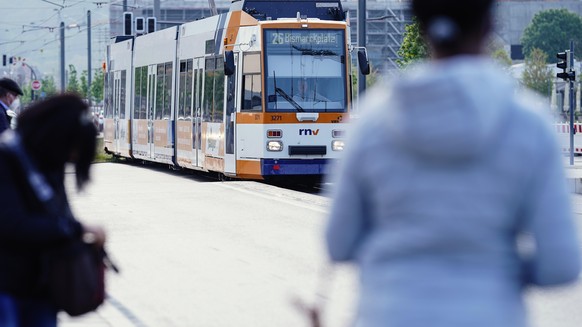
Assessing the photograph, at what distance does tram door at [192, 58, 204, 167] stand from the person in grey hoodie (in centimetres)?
2443

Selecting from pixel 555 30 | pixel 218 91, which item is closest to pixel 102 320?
pixel 218 91

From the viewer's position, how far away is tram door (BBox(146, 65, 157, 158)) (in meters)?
32.5

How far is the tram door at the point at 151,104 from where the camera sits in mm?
32500

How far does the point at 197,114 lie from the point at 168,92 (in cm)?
308

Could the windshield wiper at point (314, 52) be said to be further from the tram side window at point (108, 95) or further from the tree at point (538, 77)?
the tree at point (538, 77)

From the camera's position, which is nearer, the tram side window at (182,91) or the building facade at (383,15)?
the tram side window at (182,91)

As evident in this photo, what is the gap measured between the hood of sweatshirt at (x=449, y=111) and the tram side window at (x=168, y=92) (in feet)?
90.8

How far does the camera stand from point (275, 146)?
78.8ft

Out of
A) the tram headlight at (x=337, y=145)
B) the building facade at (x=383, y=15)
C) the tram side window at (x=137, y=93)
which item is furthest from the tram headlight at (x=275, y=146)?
the building facade at (x=383, y=15)

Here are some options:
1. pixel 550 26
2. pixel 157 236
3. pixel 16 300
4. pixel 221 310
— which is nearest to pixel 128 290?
pixel 221 310

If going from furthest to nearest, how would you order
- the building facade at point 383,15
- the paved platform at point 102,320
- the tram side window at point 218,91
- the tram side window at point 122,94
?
the building facade at point 383,15 → the tram side window at point 122,94 → the tram side window at point 218,91 → the paved platform at point 102,320

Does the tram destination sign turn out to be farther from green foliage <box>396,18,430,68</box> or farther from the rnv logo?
green foliage <box>396,18,430,68</box>

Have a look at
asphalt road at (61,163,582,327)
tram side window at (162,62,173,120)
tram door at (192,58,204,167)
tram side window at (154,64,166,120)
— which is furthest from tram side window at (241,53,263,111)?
tram side window at (154,64,166,120)

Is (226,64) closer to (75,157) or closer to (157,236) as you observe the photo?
(157,236)
